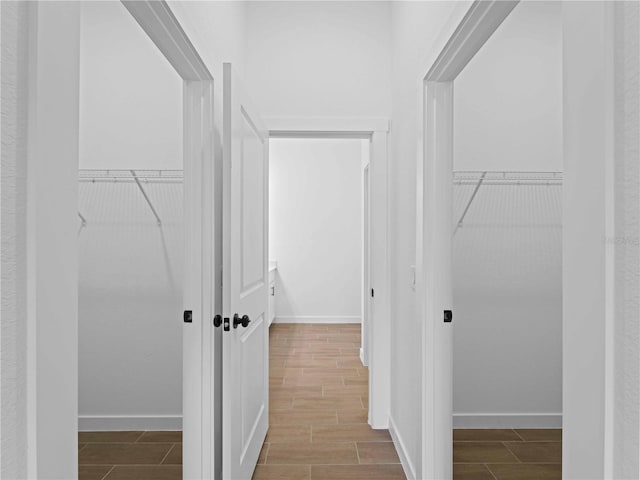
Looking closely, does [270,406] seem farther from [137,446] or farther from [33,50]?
[33,50]

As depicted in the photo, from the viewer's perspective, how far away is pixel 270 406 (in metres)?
3.75

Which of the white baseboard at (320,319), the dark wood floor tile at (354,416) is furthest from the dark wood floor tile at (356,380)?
the white baseboard at (320,319)

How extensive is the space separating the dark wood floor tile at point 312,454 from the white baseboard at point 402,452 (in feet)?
0.82

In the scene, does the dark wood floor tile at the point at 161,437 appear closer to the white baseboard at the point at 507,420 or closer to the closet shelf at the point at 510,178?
the white baseboard at the point at 507,420

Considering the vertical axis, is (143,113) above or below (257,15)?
below

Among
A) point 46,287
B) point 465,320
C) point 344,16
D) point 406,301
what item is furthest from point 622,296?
point 344,16

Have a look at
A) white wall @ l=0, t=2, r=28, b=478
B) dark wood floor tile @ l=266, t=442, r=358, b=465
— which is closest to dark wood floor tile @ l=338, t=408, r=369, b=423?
dark wood floor tile @ l=266, t=442, r=358, b=465

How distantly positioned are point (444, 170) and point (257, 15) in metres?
1.88

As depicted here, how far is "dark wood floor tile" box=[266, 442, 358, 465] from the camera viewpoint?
282 cm

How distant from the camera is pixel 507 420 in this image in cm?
342

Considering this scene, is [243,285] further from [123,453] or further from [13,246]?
[13,246]

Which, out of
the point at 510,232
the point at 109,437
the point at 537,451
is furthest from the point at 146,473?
the point at 510,232

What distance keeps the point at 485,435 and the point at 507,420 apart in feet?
0.72

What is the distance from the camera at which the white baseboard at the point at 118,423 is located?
3.29m
